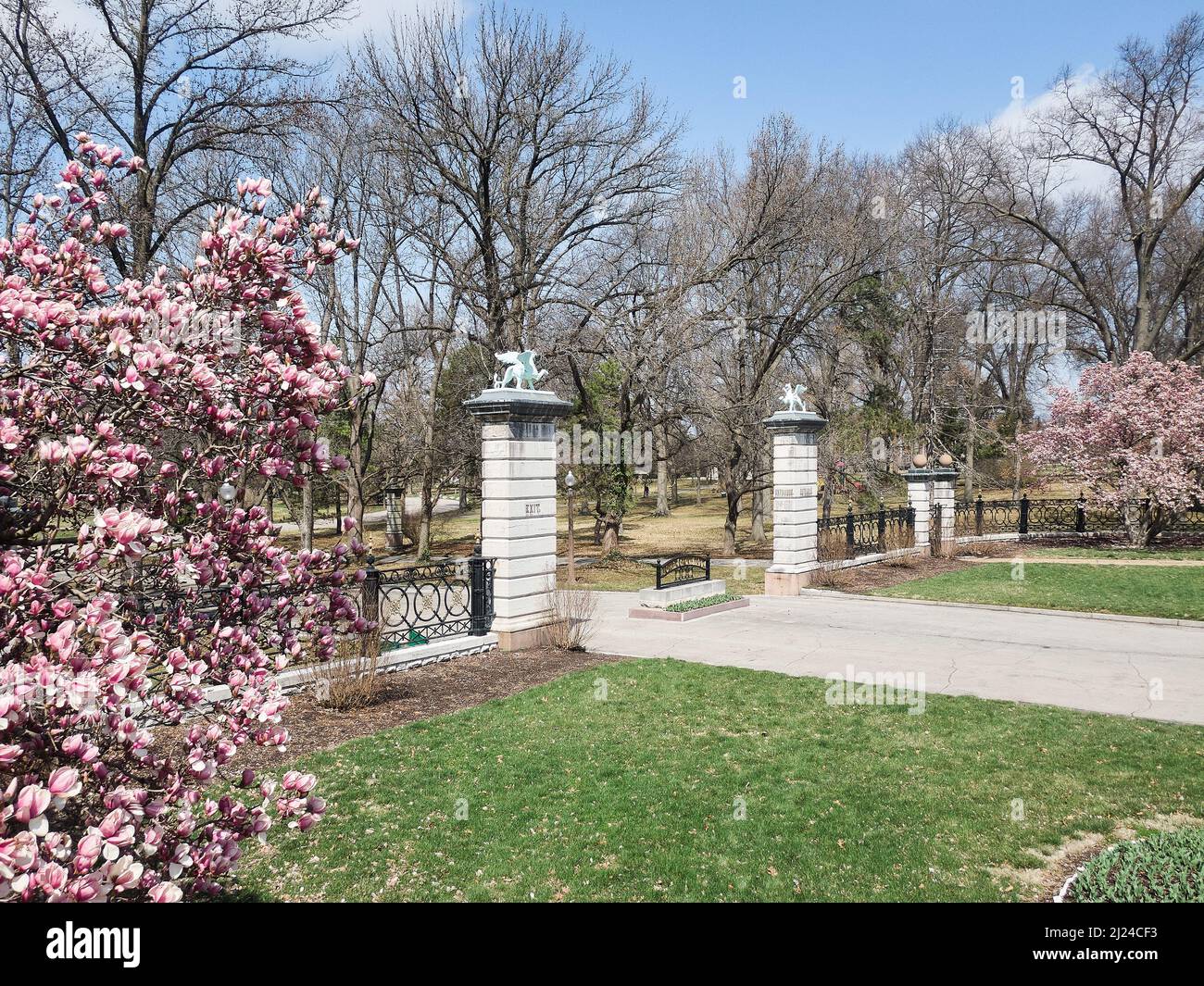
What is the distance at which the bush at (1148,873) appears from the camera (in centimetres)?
422

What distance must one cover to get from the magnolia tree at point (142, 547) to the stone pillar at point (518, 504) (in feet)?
26.9

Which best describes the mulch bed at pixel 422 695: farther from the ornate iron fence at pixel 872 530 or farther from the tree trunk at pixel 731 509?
the tree trunk at pixel 731 509

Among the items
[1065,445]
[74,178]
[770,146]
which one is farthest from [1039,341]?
[74,178]

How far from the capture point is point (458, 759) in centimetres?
717

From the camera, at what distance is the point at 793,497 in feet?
60.1

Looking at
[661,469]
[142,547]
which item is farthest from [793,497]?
[661,469]

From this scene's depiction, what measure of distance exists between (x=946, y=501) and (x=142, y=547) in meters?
25.1

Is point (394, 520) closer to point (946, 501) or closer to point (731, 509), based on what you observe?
point (731, 509)

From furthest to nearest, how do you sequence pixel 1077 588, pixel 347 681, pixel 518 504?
pixel 1077 588, pixel 518 504, pixel 347 681

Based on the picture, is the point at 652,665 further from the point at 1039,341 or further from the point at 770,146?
the point at 1039,341

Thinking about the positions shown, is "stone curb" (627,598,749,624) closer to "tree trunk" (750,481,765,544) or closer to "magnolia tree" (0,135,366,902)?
"magnolia tree" (0,135,366,902)

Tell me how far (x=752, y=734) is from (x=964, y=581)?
13.2m

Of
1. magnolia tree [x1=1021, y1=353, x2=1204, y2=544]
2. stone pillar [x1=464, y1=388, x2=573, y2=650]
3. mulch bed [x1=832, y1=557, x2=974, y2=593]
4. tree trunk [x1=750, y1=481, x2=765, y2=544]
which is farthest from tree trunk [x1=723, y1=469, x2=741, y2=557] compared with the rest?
stone pillar [x1=464, y1=388, x2=573, y2=650]

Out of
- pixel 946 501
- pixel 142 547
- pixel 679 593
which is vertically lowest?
pixel 679 593
